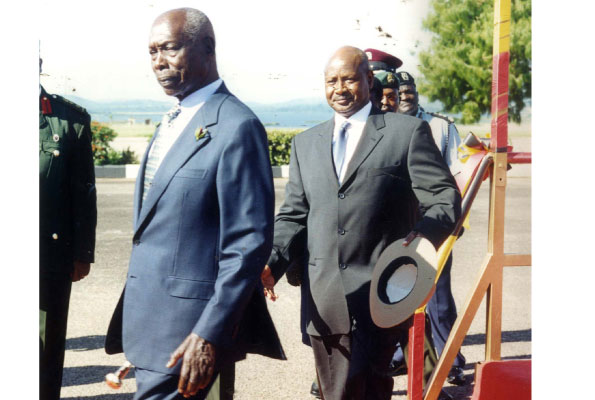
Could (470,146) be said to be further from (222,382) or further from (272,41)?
(222,382)

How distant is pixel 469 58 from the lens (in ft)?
9.74

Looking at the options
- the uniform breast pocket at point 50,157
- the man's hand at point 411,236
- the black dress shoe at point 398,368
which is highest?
the uniform breast pocket at point 50,157

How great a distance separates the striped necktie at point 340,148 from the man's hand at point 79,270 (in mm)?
1068

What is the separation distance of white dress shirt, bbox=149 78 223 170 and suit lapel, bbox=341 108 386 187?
24.6 inches

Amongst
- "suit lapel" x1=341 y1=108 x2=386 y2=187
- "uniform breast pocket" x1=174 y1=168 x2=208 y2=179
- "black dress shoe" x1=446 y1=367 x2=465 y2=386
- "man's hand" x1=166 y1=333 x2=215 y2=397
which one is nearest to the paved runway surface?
"black dress shoe" x1=446 y1=367 x2=465 y2=386

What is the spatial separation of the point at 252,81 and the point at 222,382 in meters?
1.11

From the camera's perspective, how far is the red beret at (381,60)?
273 centimetres

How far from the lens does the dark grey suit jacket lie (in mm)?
2648

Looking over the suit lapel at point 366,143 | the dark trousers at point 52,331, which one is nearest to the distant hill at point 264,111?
the suit lapel at point 366,143

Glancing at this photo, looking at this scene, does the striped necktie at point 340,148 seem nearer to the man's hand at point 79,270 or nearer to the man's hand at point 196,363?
the man's hand at point 196,363

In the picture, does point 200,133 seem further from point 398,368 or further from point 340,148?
point 398,368

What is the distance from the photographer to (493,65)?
280 centimetres

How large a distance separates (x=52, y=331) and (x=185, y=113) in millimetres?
1170
